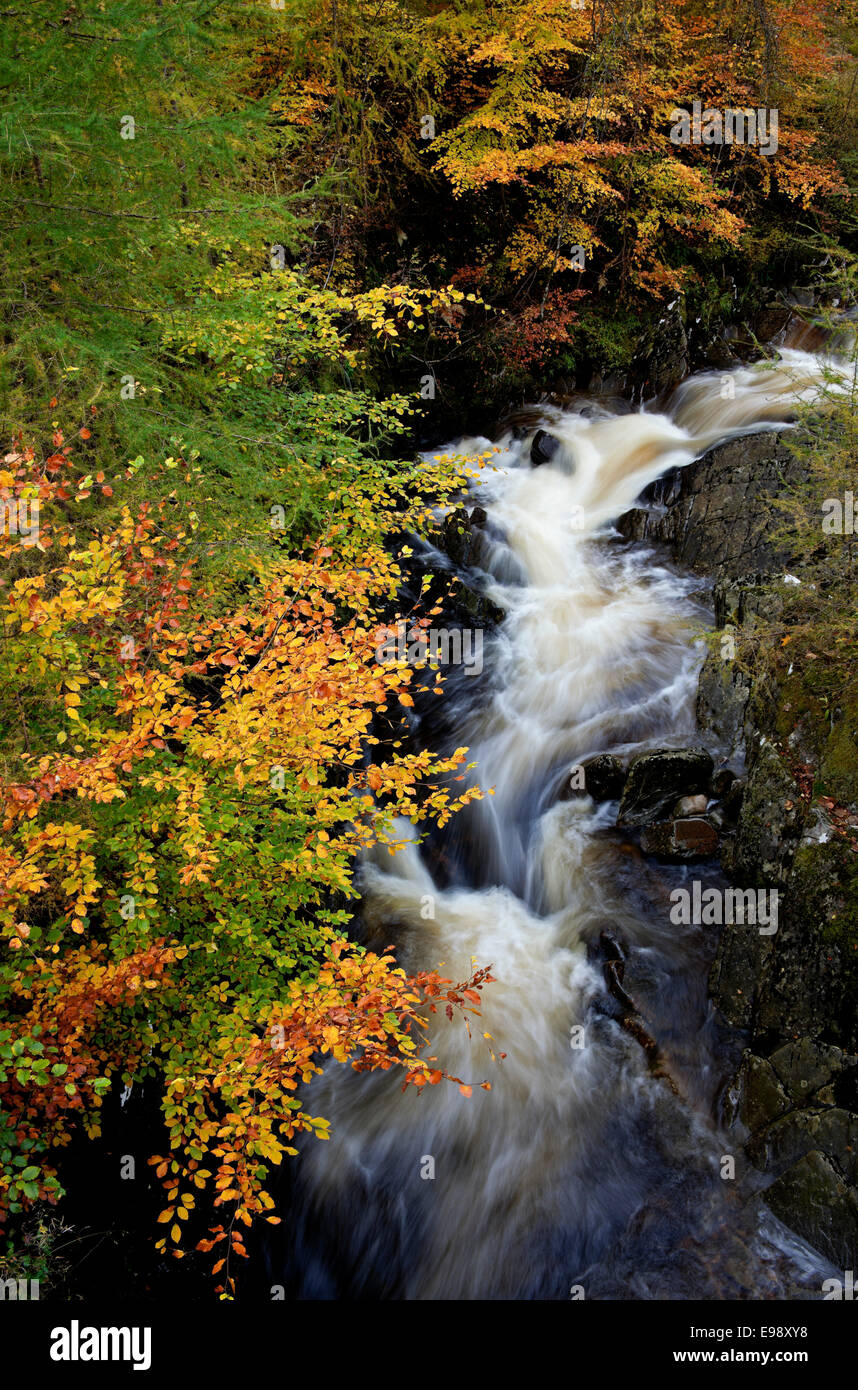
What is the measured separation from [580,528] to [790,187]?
937 cm

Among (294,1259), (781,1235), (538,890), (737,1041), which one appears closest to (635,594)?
(538,890)

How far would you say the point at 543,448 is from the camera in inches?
546

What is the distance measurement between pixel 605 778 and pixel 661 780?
75 centimetres

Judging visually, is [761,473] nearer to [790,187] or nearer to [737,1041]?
[737,1041]

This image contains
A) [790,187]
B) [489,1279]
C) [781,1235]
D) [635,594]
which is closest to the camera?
[781,1235]

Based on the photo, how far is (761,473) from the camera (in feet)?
35.2

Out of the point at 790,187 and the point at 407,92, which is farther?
the point at 790,187

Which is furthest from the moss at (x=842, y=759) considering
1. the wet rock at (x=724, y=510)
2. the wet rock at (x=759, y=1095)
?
the wet rock at (x=724, y=510)

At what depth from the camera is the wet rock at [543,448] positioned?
13820 mm

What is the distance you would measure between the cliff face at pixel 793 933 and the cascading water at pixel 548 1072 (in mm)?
323

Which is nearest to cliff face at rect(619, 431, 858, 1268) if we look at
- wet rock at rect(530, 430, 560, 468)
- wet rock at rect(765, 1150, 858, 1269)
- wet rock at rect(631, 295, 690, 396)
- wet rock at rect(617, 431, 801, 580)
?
wet rock at rect(765, 1150, 858, 1269)

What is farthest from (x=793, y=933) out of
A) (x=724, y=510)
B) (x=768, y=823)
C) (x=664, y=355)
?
(x=664, y=355)

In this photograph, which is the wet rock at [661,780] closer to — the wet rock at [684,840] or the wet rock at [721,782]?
the wet rock at [721,782]

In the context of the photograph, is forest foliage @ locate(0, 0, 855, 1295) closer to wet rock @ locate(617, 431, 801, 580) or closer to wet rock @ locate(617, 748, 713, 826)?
wet rock @ locate(617, 748, 713, 826)
